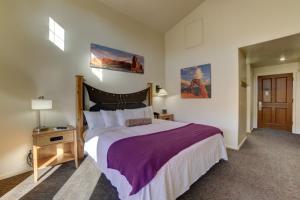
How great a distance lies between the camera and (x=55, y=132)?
2592 mm

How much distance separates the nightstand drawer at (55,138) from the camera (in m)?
2.45

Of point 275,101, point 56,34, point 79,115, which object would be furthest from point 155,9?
point 275,101

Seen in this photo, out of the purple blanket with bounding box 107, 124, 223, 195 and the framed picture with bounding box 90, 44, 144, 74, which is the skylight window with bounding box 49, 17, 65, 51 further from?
the purple blanket with bounding box 107, 124, 223, 195

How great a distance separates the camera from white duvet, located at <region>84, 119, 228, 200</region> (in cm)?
162

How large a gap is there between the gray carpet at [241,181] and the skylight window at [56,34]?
241 centimetres

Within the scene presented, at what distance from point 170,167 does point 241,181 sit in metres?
1.36

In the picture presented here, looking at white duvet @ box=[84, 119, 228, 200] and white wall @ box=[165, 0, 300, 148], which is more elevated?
white wall @ box=[165, 0, 300, 148]

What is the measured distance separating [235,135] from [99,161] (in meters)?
3.24

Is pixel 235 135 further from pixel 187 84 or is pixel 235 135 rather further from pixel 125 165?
pixel 125 165

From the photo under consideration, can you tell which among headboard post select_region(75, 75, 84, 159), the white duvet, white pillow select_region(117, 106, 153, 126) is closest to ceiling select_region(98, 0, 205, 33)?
headboard post select_region(75, 75, 84, 159)

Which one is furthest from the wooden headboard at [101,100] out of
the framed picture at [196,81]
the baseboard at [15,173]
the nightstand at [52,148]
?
the framed picture at [196,81]

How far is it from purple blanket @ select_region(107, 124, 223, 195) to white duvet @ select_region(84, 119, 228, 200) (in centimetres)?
7

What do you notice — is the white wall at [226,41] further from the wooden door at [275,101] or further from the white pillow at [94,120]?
the wooden door at [275,101]

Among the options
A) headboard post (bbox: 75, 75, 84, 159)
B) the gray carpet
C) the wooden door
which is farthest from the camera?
the wooden door
